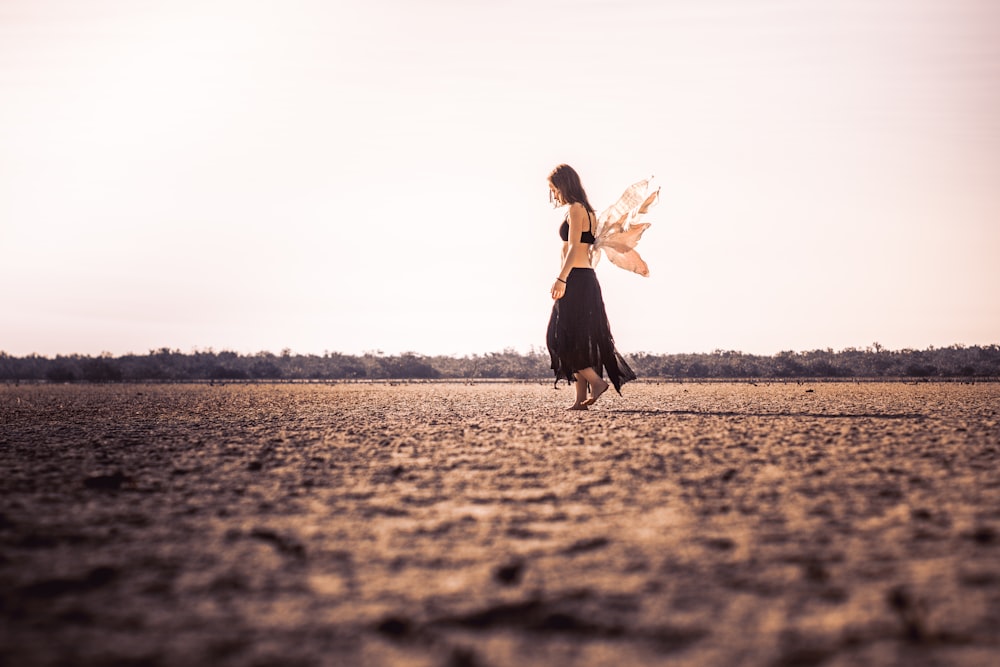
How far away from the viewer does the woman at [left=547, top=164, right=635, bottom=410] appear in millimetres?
9055

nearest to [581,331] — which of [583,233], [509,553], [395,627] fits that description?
[583,233]

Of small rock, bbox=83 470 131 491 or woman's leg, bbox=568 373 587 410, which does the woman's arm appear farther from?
small rock, bbox=83 470 131 491

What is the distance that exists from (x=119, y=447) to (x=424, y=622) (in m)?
4.40

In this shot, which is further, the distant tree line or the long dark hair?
the distant tree line

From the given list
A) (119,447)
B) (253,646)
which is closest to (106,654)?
(253,646)

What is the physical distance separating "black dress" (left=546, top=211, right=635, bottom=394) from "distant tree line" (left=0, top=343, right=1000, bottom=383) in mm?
14522

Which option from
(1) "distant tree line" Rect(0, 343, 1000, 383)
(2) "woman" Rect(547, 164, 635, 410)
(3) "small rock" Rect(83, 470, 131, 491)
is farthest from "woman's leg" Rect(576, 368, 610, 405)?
(1) "distant tree line" Rect(0, 343, 1000, 383)

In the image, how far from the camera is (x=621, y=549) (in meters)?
2.80

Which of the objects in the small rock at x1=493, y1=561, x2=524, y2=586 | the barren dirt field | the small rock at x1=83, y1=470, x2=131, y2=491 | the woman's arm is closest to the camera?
the barren dirt field

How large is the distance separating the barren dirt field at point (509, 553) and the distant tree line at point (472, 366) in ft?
61.7

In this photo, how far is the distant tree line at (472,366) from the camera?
23.3m

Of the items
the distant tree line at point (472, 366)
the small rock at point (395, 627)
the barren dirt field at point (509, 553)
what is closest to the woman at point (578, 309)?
the barren dirt field at point (509, 553)

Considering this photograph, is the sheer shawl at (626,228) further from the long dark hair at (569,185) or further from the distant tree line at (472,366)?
the distant tree line at (472,366)

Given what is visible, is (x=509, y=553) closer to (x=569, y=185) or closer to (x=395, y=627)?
(x=395, y=627)
